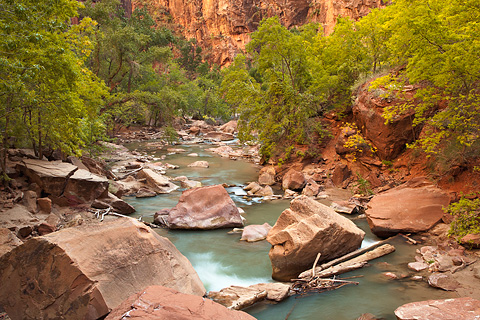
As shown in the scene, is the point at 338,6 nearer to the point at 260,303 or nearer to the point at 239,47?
the point at 239,47

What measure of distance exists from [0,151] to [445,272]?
1233 cm

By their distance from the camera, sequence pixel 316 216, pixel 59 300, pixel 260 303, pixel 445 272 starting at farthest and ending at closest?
pixel 316 216 → pixel 445 272 → pixel 260 303 → pixel 59 300

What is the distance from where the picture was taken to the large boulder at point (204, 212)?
32.8 feet

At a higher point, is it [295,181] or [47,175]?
[47,175]

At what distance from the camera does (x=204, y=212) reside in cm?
1025

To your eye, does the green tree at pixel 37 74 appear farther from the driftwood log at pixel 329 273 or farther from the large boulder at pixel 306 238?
the driftwood log at pixel 329 273

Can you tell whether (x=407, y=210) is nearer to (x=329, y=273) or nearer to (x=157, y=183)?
(x=329, y=273)

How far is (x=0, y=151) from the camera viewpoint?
957 centimetres

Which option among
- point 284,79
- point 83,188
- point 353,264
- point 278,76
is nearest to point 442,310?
point 353,264

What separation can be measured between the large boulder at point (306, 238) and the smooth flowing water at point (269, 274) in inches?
21.8

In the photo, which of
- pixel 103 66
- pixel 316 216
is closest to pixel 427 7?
pixel 316 216

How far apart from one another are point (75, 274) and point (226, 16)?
263ft

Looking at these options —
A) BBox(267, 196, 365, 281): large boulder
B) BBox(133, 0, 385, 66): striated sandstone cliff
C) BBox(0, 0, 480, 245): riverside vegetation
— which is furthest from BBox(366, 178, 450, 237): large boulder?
BBox(133, 0, 385, 66): striated sandstone cliff

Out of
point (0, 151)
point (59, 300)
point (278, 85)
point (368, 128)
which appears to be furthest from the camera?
point (278, 85)
